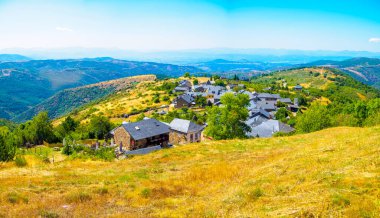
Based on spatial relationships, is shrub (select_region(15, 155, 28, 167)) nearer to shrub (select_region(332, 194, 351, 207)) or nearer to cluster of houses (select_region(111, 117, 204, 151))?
cluster of houses (select_region(111, 117, 204, 151))

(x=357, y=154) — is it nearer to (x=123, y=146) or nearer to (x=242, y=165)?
(x=242, y=165)

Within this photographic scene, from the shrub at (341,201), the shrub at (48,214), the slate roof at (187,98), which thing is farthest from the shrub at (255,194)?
the slate roof at (187,98)

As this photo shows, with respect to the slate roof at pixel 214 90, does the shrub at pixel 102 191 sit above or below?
above

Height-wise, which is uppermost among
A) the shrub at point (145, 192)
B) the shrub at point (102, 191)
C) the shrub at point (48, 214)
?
the shrub at point (48, 214)

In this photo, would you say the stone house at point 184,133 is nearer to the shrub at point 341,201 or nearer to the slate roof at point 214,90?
the shrub at point 341,201

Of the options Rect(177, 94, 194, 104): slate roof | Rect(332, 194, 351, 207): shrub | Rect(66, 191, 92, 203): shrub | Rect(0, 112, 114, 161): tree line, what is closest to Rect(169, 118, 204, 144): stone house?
Rect(0, 112, 114, 161): tree line

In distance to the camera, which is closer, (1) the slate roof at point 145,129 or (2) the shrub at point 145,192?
(2) the shrub at point 145,192

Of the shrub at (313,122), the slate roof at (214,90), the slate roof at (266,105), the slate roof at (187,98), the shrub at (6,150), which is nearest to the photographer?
the shrub at (6,150)

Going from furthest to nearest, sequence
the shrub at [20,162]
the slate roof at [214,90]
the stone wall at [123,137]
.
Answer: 1. the slate roof at [214,90]
2. the stone wall at [123,137]
3. the shrub at [20,162]

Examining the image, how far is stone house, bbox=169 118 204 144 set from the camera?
217 feet

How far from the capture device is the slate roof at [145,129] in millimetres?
57938

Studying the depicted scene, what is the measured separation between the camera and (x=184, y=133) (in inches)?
2601

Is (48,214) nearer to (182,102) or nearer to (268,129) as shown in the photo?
(268,129)

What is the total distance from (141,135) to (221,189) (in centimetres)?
4377
